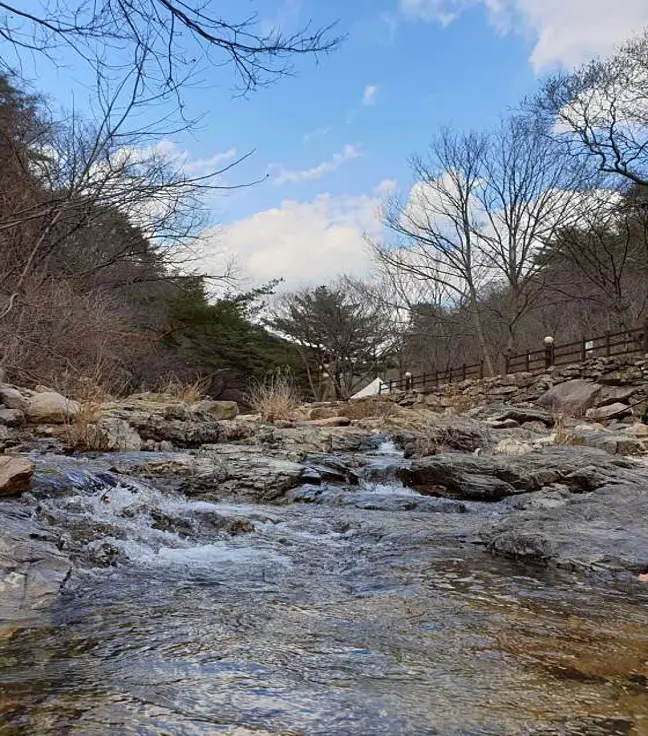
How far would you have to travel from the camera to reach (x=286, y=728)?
1.33 m

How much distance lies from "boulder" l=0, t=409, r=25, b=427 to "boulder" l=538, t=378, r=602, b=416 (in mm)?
10866

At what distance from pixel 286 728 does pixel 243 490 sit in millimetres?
4021

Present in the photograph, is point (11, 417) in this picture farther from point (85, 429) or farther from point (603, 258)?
point (603, 258)

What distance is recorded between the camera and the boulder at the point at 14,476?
12.0 feet

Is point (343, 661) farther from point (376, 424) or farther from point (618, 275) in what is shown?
point (618, 275)

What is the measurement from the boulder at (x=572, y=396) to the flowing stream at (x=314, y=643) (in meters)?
11.3

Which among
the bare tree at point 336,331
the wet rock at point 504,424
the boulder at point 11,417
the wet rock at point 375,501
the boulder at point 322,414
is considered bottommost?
the wet rock at point 375,501

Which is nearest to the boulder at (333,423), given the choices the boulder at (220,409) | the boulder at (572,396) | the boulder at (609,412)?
the boulder at (220,409)

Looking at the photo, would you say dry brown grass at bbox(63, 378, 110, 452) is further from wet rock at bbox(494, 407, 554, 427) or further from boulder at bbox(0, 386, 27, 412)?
wet rock at bbox(494, 407, 554, 427)

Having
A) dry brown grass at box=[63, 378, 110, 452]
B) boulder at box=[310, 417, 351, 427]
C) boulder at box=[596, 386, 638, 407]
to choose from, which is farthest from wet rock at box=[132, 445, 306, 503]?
boulder at box=[596, 386, 638, 407]

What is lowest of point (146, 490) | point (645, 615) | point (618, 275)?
point (645, 615)

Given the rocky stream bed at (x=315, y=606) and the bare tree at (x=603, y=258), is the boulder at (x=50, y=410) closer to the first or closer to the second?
the rocky stream bed at (x=315, y=606)

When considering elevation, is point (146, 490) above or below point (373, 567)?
above

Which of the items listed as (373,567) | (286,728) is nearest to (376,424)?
(373,567)
